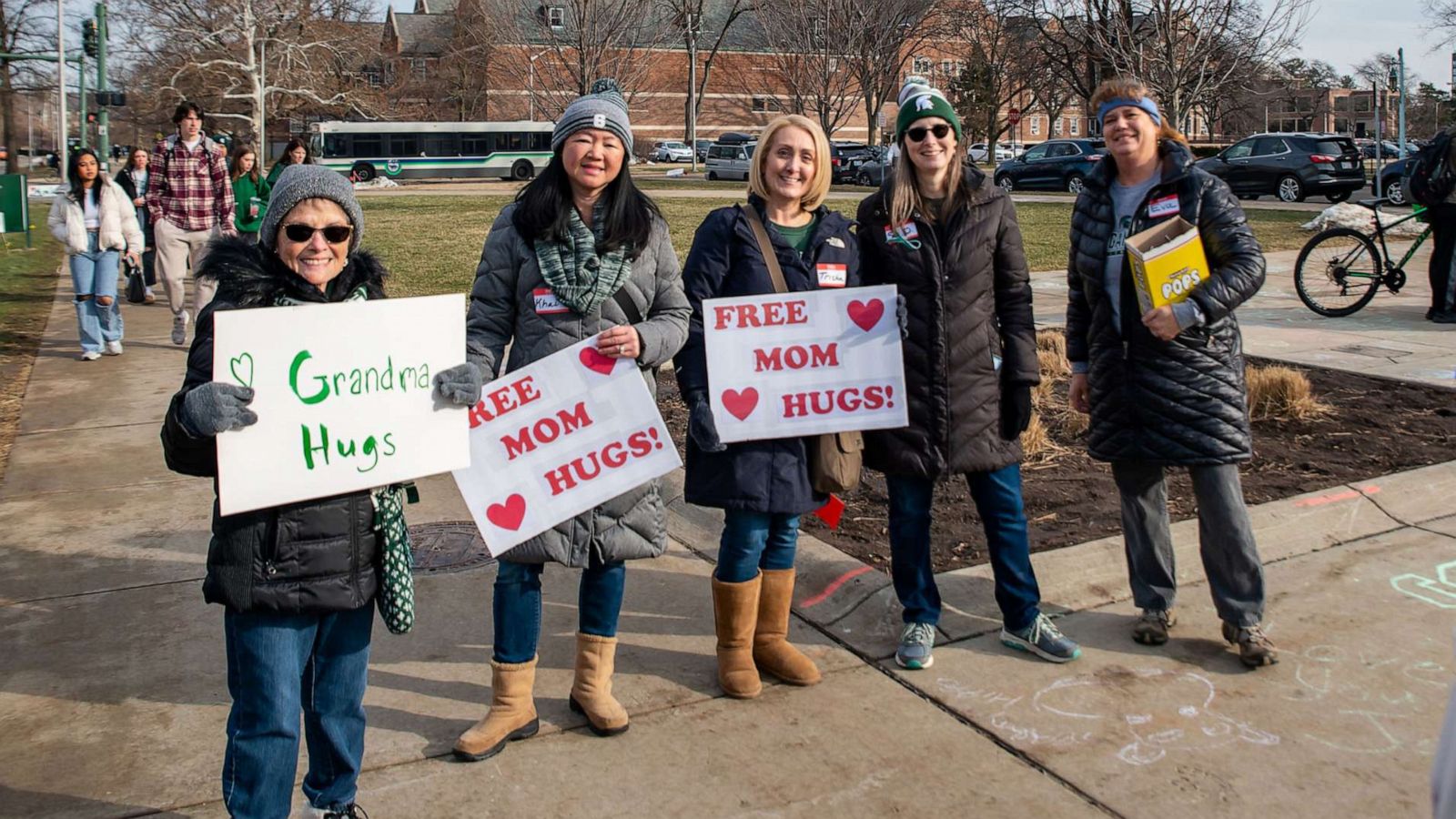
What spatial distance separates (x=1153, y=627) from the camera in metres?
4.24

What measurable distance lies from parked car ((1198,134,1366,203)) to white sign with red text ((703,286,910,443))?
25.2 m

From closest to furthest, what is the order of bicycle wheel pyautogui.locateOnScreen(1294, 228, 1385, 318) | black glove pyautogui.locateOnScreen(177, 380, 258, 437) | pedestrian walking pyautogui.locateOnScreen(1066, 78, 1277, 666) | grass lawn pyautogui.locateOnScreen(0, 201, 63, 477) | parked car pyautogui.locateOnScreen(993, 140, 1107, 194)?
black glove pyautogui.locateOnScreen(177, 380, 258, 437), pedestrian walking pyautogui.locateOnScreen(1066, 78, 1277, 666), grass lawn pyautogui.locateOnScreen(0, 201, 63, 477), bicycle wheel pyautogui.locateOnScreen(1294, 228, 1385, 318), parked car pyautogui.locateOnScreen(993, 140, 1107, 194)

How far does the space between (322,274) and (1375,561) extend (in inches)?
167

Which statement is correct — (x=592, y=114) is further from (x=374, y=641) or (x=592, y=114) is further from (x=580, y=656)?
(x=374, y=641)

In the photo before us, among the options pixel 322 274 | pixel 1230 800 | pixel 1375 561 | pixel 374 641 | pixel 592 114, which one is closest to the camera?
pixel 322 274

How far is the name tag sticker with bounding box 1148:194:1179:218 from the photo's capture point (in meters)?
4.09

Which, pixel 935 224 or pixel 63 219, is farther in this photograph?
pixel 63 219

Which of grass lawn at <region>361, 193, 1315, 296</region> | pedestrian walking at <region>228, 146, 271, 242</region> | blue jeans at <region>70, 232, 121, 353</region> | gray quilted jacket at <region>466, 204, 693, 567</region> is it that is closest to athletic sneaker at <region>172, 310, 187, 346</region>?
blue jeans at <region>70, 232, 121, 353</region>

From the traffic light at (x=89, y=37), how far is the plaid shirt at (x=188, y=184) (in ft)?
94.9

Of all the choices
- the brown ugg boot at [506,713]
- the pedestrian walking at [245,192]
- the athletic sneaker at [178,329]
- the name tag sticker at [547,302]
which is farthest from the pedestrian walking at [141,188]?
the brown ugg boot at [506,713]

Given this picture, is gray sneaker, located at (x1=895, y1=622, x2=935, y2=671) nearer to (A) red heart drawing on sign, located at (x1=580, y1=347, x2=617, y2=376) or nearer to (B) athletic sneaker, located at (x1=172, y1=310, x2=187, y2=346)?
(A) red heart drawing on sign, located at (x1=580, y1=347, x2=617, y2=376)

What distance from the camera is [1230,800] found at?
321 cm

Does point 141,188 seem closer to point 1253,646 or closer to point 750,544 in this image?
point 750,544

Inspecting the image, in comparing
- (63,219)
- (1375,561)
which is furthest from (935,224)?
(63,219)
